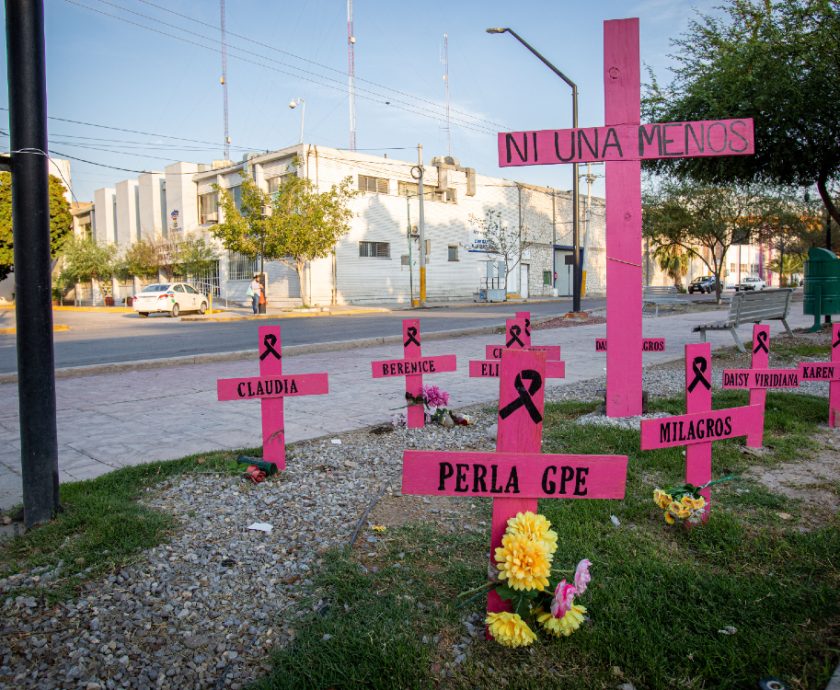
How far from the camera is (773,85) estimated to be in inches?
361

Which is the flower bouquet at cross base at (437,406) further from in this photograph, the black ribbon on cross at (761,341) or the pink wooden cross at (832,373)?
the pink wooden cross at (832,373)

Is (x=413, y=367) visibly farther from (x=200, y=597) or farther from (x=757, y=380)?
(x=200, y=597)

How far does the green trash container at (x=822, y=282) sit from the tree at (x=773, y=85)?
1856 mm

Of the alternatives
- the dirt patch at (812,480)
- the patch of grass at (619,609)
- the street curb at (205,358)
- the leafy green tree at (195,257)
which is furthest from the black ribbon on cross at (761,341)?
the leafy green tree at (195,257)

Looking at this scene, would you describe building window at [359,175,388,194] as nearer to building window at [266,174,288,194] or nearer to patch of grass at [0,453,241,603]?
building window at [266,174,288,194]

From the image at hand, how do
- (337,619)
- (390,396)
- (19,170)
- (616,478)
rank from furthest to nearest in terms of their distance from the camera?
(390,396) < (19,170) < (337,619) < (616,478)

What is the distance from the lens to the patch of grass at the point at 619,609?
216 centimetres

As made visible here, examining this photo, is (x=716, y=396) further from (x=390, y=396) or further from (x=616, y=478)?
(x=616, y=478)

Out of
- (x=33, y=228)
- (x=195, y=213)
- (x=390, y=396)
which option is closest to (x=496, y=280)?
(x=195, y=213)

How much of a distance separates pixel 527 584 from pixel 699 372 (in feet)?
5.53

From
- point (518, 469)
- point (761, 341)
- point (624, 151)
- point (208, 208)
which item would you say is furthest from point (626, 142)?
point (208, 208)

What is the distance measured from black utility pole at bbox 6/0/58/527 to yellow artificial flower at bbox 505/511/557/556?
2.61 meters

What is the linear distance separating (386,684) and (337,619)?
437 millimetres

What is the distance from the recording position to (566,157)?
5152 mm
